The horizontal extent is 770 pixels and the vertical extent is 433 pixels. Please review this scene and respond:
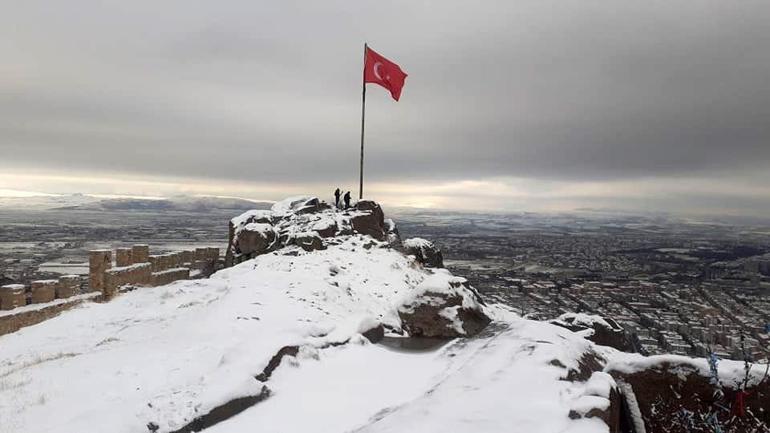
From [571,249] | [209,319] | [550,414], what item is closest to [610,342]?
[550,414]

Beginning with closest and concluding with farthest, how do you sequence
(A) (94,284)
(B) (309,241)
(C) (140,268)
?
(A) (94,284) → (C) (140,268) → (B) (309,241)

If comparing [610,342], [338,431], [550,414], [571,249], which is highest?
[550,414]

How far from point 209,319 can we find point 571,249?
3730 inches

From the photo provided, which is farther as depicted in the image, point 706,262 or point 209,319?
point 706,262

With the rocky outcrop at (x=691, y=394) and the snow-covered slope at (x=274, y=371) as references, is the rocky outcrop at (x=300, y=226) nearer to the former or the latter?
the snow-covered slope at (x=274, y=371)

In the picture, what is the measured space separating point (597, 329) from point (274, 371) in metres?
11.6

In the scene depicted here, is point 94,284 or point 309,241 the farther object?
point 309,241

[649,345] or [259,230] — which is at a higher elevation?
[259,230]

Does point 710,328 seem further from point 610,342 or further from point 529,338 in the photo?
point 529,338

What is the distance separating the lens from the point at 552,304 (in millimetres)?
39812

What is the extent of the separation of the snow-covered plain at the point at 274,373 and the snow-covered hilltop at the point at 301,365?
0.03m

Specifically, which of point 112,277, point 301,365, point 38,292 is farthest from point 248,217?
point 301,365

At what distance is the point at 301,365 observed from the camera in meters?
9.64

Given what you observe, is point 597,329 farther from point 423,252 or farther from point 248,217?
point 248,217
